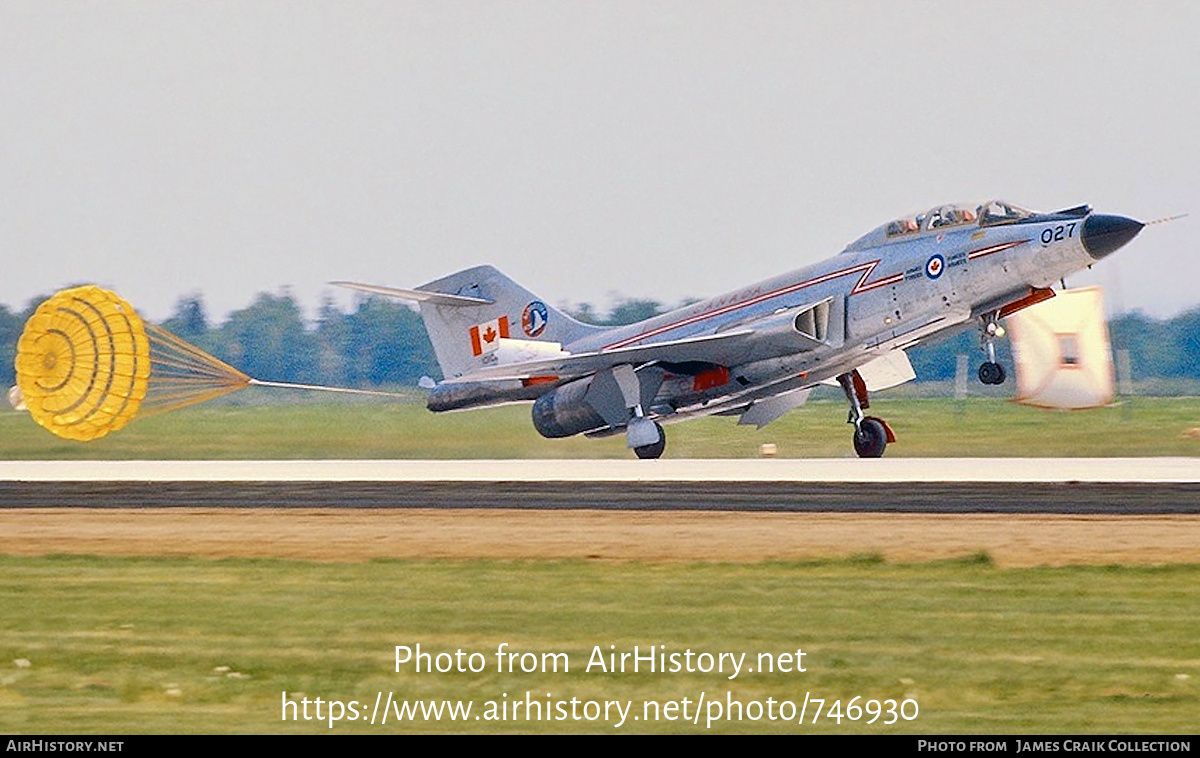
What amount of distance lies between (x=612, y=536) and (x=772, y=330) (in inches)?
428

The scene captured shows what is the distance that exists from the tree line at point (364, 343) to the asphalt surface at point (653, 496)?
33236 mm

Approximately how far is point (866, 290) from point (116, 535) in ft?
44.1

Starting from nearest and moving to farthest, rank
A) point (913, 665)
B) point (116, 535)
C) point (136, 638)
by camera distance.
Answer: point (913, 665) < point (136, 638) < point (116, 535)

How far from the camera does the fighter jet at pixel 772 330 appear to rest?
25812mm

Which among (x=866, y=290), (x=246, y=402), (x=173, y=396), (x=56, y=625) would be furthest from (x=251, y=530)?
→ (x=246, y=402)

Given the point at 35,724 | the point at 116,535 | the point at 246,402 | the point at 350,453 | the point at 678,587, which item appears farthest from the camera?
the point at 246,402

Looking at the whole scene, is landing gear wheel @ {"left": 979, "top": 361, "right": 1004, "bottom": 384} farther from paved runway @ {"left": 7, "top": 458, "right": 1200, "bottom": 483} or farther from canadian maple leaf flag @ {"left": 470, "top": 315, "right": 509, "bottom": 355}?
canadian maple leaf flag @ {"left": 470, "top": 315, "right": 509, "bottom": 355}

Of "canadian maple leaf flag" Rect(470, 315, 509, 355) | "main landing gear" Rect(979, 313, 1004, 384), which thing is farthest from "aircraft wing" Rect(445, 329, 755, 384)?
"main landing gear" Rect(979, 313, 1004, 384)

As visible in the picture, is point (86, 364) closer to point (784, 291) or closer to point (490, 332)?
point (490, 332)

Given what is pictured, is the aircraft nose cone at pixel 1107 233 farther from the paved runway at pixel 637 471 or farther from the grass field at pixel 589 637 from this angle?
the grass field at pixel 589 637

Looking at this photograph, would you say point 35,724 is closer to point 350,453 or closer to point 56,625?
point 56,625

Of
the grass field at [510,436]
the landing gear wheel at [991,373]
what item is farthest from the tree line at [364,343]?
the landing gear wheel at [991,373]

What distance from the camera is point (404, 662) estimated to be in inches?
430

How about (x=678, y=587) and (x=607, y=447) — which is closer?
(x=678, y=587)
